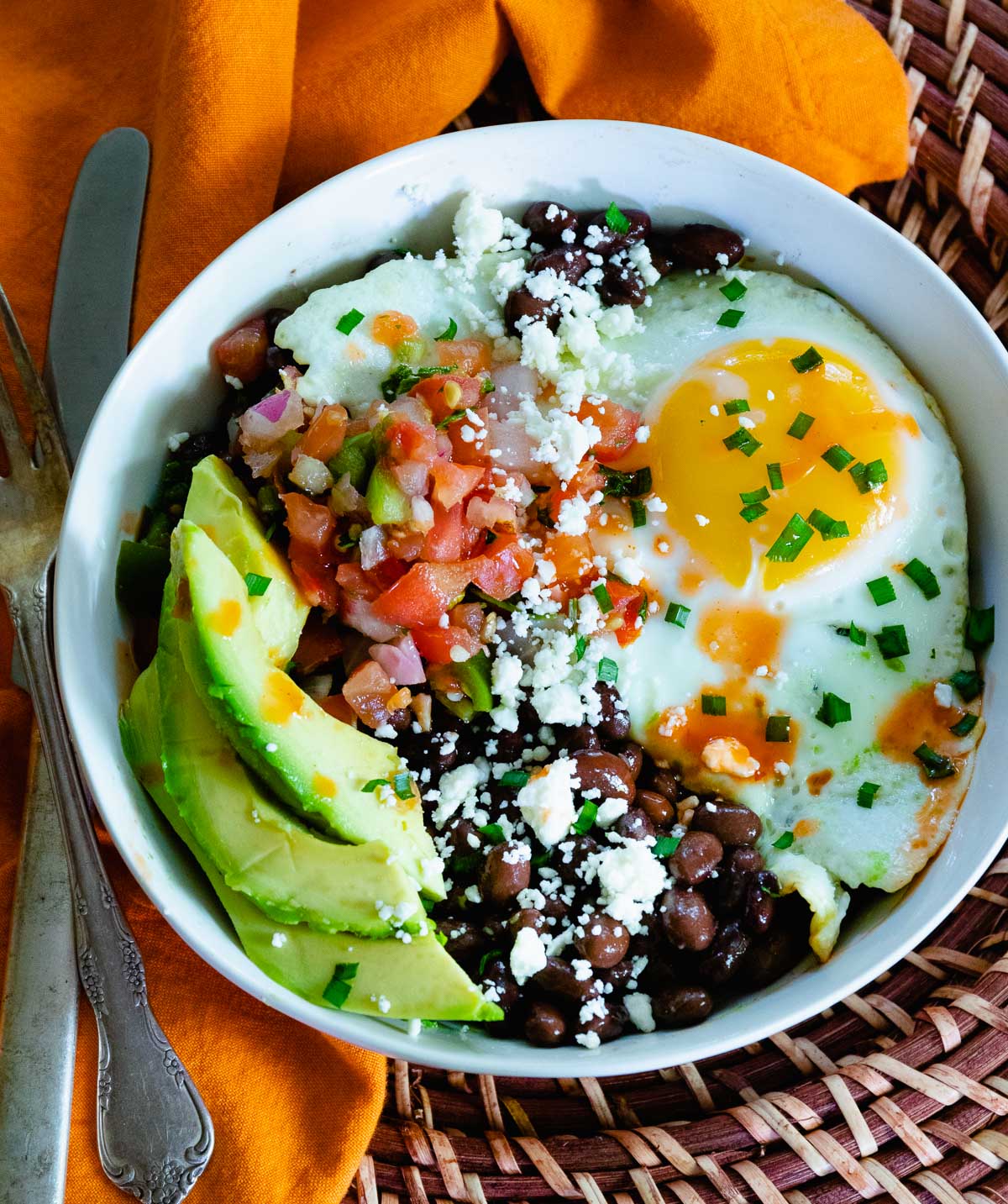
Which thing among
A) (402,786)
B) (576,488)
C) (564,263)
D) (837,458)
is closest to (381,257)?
(564,263)

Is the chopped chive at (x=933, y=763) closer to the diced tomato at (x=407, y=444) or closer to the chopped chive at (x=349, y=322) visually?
the diced tomato at (x=407, y=444)

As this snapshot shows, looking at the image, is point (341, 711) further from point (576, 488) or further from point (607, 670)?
point (576, 488)

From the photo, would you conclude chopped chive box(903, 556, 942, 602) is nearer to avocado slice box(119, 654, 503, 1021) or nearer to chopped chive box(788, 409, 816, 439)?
chopped chive box(788, 409, 816, 439)

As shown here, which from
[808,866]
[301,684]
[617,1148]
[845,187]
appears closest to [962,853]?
[808,866]

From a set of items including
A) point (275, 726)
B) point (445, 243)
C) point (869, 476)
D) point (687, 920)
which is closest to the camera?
point (275, 726)

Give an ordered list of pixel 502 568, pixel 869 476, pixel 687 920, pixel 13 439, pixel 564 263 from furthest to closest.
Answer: pixel 13 439 < pixel 564 263 < pixel 869 476 < pixel 502 568 < pixel 687 920

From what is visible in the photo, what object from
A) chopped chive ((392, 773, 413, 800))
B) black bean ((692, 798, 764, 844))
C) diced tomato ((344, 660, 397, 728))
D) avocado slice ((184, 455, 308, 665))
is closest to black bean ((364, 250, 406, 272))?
avocado slice ((184, 455, 308, 665))

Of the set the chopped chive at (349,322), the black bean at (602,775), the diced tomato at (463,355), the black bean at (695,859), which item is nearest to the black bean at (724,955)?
the black bean at (695,859)
